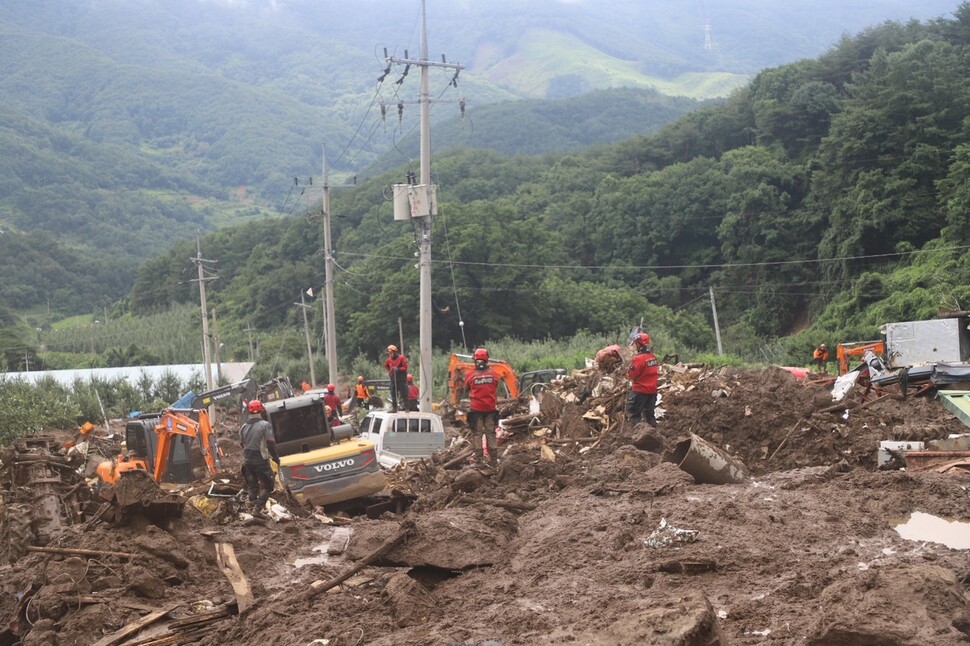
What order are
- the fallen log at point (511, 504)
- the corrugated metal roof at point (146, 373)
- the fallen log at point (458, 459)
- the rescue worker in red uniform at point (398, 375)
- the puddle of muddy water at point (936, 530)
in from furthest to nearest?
the corrugated metal roof at point (146, 373)
the rescue worker in red uniform at point (398, 375)
the fallen log at point (458, 459)
the fallen log at point (511, 504)
the puddle of muddy water at point (936, 530)

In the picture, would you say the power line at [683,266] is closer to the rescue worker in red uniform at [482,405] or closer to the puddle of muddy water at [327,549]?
the rescue worker in red uniform at [482,405]

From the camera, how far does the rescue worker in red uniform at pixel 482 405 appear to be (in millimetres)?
16062

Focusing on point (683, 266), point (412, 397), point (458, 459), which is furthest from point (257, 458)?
point (683, 266)

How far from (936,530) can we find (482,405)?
815cm

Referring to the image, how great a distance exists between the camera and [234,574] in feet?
33.8

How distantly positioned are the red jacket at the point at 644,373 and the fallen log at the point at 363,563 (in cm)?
574

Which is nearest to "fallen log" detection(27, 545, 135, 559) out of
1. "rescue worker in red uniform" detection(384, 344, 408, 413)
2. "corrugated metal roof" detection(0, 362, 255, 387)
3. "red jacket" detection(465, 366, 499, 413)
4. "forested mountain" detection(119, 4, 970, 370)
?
"red jacket" detection(465, 366, 499, 413)

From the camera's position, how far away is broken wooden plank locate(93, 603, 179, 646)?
854cm

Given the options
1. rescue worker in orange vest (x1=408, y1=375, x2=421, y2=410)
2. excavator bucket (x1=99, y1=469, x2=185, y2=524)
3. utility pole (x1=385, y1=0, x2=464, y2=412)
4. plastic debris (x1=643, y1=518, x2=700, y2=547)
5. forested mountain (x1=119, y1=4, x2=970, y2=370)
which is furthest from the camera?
forested mountain (x1=119, y1=4, x2=970, y2=370)

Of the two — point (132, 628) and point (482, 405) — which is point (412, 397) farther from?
point (132, 628)

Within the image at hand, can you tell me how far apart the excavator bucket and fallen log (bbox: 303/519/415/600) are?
2194 mm

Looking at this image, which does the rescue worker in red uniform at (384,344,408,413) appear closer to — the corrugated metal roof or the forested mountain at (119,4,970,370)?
the forested mountain at (119,4,970,370)

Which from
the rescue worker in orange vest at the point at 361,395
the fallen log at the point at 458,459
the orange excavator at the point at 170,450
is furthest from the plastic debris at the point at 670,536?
the rescue worker in orange vest at the point at 361,395

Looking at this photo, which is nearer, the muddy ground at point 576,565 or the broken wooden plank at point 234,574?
the muddy ground at point 576,565
